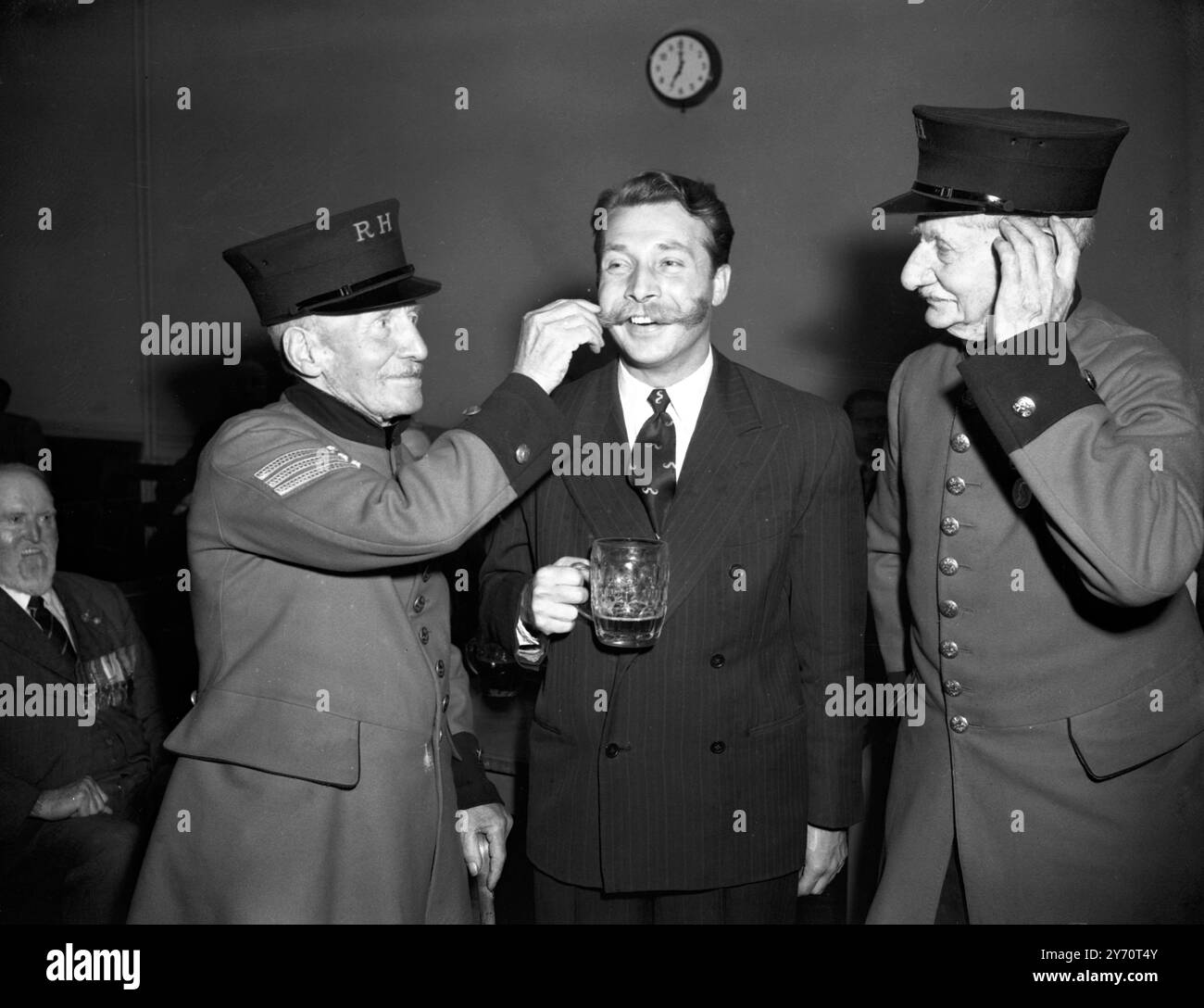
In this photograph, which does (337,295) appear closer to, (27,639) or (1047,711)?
(1047,711)

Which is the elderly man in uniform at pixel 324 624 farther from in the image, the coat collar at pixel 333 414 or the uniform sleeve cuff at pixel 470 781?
the uniform sleeve cuff at pixel 470 781

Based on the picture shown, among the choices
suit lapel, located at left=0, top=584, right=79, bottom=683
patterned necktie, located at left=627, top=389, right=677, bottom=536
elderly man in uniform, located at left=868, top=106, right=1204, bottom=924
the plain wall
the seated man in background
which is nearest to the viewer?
elderly man in uniform, located at left=868, top=106, right=1204, bottom=924

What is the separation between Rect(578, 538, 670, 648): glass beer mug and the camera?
1.96 m

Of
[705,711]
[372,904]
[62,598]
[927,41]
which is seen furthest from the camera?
[927,41]

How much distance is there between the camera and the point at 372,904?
1.98 metres

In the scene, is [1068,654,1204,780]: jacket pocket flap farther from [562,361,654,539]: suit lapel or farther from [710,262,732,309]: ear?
[710,262,732,309]: ear

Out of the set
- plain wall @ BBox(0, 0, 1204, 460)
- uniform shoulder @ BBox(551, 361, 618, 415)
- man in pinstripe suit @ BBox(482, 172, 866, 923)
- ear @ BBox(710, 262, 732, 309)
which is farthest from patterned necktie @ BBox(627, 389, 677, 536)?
plain wall @ BBox(0, 0, 1204, 460)

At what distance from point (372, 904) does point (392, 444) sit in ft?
2.85

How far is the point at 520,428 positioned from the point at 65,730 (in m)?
2.26

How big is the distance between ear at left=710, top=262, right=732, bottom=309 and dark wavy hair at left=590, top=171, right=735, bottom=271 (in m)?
0.02

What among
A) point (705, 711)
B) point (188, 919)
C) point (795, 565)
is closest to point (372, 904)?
point (188, 919)

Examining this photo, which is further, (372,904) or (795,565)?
(795,565)

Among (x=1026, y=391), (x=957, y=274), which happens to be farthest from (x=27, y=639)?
(x=1026, y=391)

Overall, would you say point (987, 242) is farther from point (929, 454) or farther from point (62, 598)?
point (62, 598)
